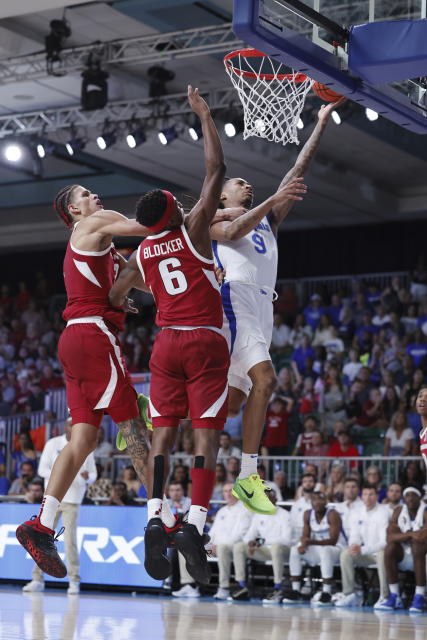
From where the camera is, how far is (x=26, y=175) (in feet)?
79.1

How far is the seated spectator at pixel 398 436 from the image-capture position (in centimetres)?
1727

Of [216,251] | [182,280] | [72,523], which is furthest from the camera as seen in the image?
[72,523]

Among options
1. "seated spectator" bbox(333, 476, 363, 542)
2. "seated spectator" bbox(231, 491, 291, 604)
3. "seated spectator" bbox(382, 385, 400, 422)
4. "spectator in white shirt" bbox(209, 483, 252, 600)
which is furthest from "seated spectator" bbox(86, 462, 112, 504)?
"seated spectator" bbox(382, 385, 400, 422)

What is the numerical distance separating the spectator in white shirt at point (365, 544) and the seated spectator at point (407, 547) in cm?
13

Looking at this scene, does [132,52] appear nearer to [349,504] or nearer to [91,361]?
[349,504]

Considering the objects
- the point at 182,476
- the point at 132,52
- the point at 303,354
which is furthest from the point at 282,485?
the point at 132,52

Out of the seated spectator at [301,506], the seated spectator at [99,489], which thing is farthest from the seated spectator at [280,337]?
the seated spectator at [301,506]

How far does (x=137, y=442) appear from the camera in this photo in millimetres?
7789

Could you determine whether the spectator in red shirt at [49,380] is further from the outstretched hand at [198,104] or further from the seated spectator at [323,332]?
the outstretched hand at [198,104]

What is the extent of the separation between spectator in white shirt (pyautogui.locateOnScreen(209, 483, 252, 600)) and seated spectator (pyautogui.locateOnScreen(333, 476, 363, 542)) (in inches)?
51.9

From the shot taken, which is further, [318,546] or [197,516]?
[318,546]

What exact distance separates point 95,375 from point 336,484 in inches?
348

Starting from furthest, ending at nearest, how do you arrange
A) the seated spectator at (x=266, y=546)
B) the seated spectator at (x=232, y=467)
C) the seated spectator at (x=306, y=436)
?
the seated spectator at (x=306, y=436) → the seated spectator at (x=232, y=467) → the seated spectator at (x=266, y=546)

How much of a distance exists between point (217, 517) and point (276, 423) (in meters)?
3.13
